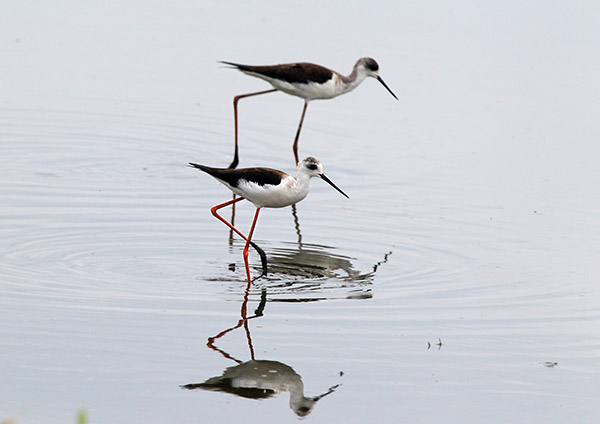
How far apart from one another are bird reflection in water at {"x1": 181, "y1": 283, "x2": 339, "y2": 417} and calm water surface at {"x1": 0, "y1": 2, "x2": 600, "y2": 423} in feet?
0.06

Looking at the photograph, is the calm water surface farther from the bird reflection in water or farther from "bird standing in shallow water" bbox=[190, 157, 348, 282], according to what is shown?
"bird standing in shallow water" bbox=[190, 157, 348, 282]

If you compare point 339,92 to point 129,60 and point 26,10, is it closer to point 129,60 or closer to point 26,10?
point 129,60

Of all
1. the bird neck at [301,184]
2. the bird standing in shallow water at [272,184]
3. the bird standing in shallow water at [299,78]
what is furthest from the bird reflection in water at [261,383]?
the bird standing in shallow water at [299,78]

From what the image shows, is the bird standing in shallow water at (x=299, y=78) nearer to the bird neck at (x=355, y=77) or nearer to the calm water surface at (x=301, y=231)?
the bird neck at (x=355, y=77)

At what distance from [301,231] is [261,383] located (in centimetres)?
356

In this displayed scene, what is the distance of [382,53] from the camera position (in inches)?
640

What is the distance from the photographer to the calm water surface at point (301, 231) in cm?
605

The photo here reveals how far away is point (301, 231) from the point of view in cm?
950

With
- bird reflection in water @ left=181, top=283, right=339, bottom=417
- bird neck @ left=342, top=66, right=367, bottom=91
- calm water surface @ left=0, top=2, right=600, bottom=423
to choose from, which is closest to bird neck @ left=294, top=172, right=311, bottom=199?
calm water surface @ left=0, top=2, right=600, bottom=423

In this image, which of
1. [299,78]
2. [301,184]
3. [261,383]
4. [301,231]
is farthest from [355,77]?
[261,383]

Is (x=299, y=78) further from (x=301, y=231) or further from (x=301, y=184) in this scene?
(x=301, y=184)

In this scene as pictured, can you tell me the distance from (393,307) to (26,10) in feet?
40.7

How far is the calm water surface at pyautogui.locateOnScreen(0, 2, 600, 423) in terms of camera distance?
19.9 ft

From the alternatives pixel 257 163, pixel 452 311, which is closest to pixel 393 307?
pixel 452 311
